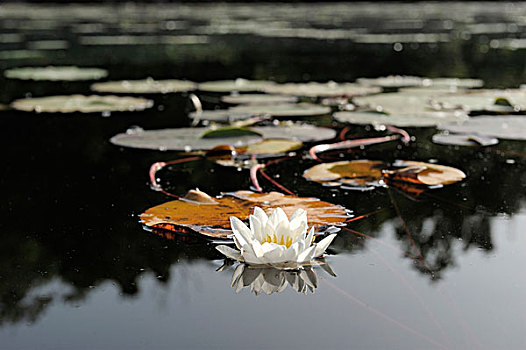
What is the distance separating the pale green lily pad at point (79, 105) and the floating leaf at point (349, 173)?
185 cm

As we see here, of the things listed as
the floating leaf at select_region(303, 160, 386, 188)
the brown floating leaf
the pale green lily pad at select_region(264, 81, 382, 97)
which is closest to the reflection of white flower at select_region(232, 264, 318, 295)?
the brown floating leaf

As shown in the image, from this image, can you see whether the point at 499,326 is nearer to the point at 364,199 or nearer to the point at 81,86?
the point at 364,199

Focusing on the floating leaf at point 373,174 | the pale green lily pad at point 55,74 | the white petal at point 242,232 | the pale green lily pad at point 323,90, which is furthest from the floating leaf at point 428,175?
the pale green lily pad at point 55,74

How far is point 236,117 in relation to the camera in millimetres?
3705

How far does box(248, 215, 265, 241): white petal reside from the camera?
5.24 ft

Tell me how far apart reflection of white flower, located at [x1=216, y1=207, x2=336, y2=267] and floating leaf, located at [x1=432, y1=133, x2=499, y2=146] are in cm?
154

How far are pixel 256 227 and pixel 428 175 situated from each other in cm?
101

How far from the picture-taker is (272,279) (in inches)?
61.6

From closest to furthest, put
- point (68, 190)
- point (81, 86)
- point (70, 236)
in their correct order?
1. point (70, 236)
2. point (68, 190)
3. point (81, 86)

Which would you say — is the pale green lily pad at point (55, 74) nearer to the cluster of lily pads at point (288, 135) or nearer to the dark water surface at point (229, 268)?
the cluster of lily pads at point (288, 135)

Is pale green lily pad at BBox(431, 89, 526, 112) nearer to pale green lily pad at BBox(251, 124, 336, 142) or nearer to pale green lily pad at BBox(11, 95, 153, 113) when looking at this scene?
pale green lily pad at BBox(251, 124, 336, 142)

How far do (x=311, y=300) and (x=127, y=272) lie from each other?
1.42 feet

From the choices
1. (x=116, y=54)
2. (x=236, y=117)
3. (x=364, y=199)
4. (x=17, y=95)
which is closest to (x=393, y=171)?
(x=364, y=199)

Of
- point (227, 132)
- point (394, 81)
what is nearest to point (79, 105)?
point (227, 132)
